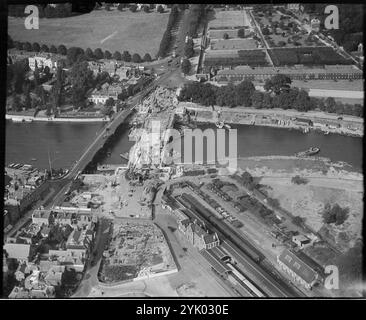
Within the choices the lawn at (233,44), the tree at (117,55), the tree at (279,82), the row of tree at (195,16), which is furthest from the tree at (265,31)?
the tree at (117,55)

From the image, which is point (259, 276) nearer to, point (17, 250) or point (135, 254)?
point (135, 254)

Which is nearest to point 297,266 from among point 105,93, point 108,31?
point 105,93

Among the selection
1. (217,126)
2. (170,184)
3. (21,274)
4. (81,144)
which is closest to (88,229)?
(21,274)

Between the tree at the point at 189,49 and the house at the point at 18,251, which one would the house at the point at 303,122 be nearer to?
the tree at the point at 189,49

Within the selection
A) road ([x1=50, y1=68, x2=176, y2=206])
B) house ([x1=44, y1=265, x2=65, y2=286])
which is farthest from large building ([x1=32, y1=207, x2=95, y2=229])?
house ([x1=44, y1=265, x2=65, y2=286])

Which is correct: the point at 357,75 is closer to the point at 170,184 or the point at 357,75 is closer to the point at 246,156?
the point at 246,156
